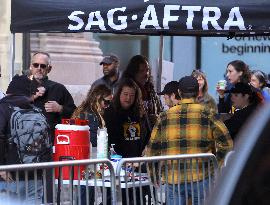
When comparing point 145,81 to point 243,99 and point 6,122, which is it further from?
point 6,122

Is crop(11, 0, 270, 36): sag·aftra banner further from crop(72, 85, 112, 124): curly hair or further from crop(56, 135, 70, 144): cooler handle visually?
crop(72, 85, 112, 124): curly hair

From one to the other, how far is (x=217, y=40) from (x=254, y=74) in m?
7.75

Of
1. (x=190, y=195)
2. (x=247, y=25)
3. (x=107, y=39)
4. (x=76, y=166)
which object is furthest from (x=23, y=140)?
(x=107, y=39)

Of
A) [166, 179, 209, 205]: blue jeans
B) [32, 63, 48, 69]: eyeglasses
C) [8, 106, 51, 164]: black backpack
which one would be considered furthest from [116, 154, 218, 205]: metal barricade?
[32, 63, 48, 69]: eyeglasses

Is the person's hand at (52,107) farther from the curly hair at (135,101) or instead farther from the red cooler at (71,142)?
the red cooler at (71,142)

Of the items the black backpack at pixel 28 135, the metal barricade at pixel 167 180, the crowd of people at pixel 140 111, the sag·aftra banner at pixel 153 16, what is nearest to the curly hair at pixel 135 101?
the crowd of people at pixel 140 111

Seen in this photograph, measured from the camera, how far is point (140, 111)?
10461mm

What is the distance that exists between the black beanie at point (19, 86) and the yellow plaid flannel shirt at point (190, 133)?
1560 millimetres

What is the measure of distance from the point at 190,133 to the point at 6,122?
69.7 inches

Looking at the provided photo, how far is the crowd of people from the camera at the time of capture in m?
8.59

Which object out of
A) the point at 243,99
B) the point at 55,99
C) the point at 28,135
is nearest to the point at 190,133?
the point at 28,135

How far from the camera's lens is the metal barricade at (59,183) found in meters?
7.51

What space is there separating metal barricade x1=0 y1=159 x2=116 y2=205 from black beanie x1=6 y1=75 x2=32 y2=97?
5.16 ft

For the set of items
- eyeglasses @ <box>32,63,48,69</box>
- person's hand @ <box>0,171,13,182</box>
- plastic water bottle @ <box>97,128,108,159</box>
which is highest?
eyeglasses @ <box>32,63,48,69</box>
